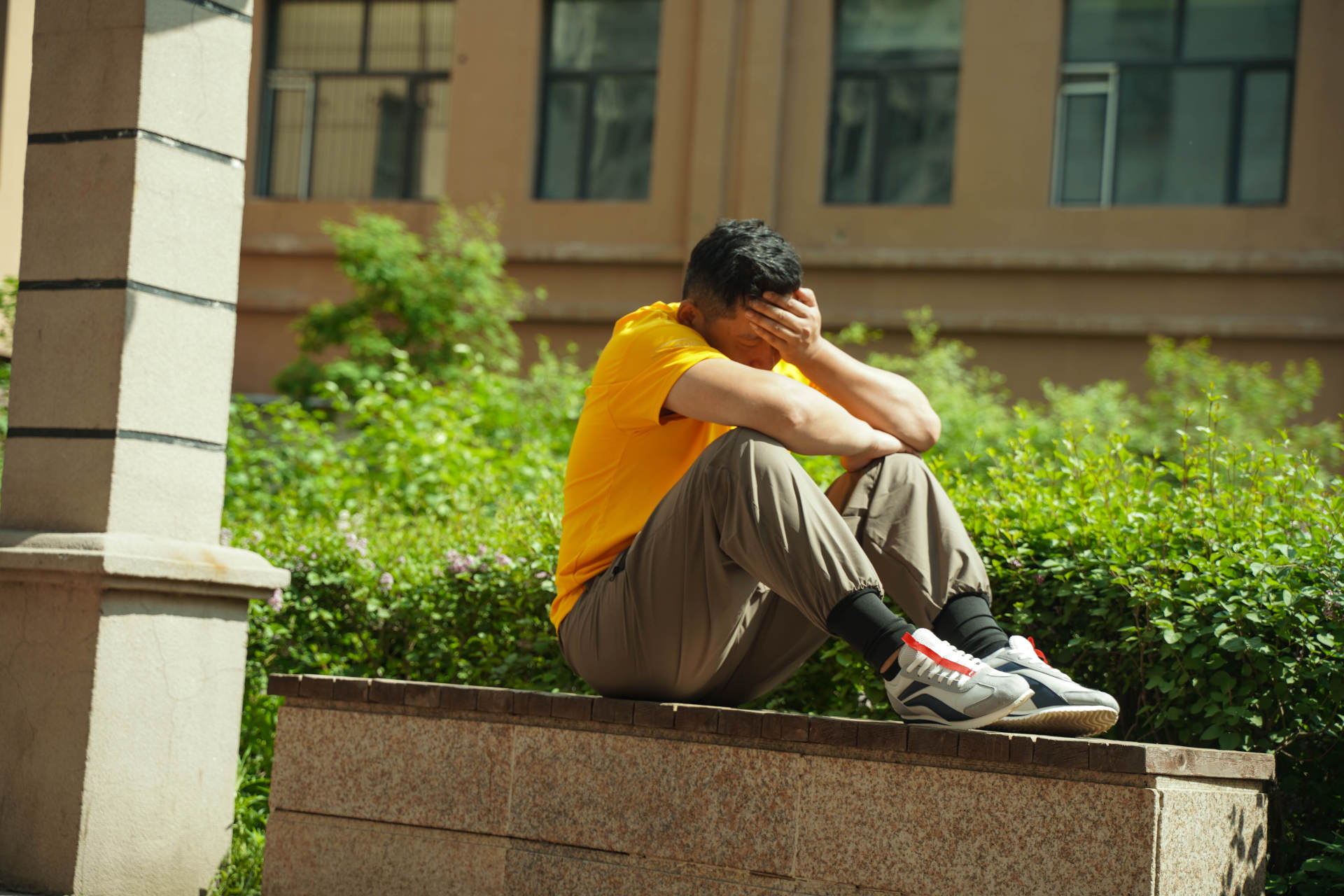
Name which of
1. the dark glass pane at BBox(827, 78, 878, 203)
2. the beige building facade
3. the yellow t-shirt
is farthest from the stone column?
the dark glass pane at BBox(827, 78, 878, 203)

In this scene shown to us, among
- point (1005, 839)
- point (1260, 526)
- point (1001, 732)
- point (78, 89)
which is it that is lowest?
point (1005, 839)

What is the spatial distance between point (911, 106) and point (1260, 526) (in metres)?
9.84

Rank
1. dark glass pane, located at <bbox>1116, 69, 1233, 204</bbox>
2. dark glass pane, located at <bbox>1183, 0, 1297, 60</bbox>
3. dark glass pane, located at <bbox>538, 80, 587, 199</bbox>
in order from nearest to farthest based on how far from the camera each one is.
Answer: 1. dark glass pane, located at <bbox>1183, 0, 1297, 60</bbox>
2. dark glass pane, located at <bbox>1116, 69, 1233, 204</bbox>
3. dark glass pane, located at <bbox>538, 80, 587, 199</bbox>

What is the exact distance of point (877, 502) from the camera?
3.20m

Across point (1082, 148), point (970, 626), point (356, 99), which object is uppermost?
point (356, 99)

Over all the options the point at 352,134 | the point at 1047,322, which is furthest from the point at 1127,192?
the point at 352,134

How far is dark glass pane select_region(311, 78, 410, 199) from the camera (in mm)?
14305

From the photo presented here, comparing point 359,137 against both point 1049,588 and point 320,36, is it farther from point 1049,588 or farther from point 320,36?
point 1049,588

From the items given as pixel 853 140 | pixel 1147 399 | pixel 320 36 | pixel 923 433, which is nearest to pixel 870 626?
pixel 923 433

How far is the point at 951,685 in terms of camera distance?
9.18ft

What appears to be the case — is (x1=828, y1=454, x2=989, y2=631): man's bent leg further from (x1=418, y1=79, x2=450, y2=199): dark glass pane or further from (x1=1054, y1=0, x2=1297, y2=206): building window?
(x1=418, y1=79, x2=450, y2=199): dark glass pane

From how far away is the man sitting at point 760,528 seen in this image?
289 centimetres

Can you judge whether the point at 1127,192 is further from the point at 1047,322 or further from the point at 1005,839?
the point at 1005,839

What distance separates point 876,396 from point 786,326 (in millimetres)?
293
